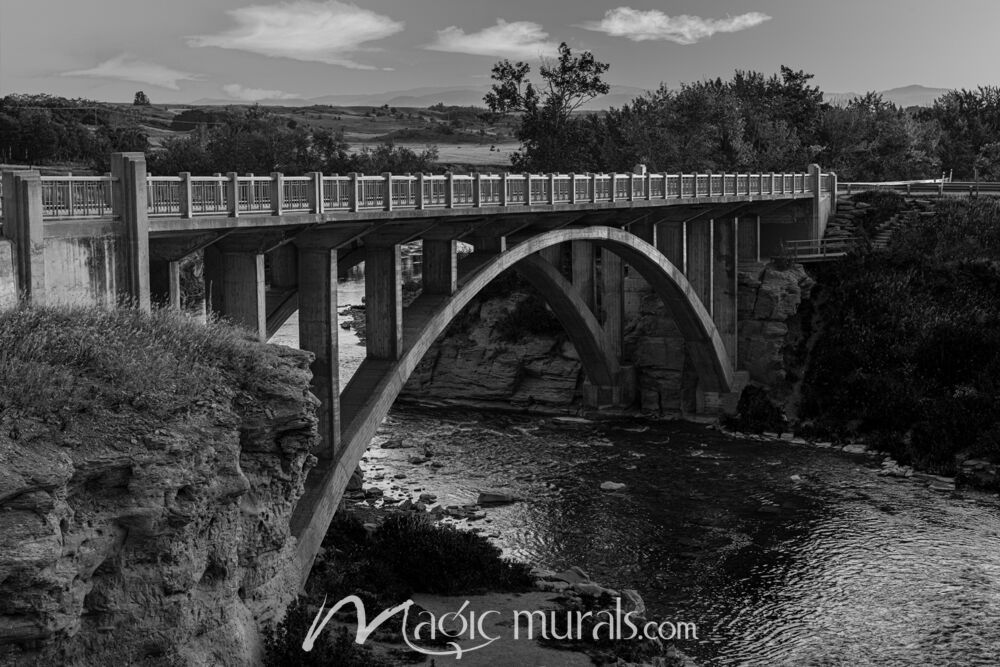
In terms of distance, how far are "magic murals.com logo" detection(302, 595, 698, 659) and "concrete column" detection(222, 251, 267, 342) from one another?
5.00 metres

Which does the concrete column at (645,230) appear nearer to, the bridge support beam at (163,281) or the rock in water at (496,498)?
the rock in water at (496,498)

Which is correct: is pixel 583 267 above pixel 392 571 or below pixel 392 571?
above

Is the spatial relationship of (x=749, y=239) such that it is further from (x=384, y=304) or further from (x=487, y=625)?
(x=487, y=625)

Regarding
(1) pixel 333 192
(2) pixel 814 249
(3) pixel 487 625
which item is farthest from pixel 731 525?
(2) pixel 814 249

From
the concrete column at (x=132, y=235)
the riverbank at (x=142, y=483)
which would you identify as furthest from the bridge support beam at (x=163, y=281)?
the riverbank at (x=142, y=483)

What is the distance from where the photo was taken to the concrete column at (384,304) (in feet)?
84.5

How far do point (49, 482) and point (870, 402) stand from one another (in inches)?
1382

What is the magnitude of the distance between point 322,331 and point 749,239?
31.3m

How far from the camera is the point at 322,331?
23094 millimetres

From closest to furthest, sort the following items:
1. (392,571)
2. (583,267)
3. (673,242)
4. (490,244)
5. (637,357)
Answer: (392,571) < (490,244) < (673,242) < (583,267) < (637,357)

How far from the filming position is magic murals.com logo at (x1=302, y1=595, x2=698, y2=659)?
20.3m

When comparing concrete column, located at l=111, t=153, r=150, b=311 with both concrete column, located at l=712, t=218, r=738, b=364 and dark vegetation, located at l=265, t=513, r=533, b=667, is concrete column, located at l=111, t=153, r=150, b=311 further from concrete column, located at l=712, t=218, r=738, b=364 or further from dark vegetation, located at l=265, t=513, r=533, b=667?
concrete column, located at l=712, t=218, r=738, b=364

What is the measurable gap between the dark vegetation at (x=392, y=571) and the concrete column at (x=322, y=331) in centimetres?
254

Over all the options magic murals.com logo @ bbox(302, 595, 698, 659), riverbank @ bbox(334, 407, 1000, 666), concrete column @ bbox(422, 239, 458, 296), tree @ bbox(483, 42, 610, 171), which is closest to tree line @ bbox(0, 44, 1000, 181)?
tree @ bbox(483, 42, 610, 171)
